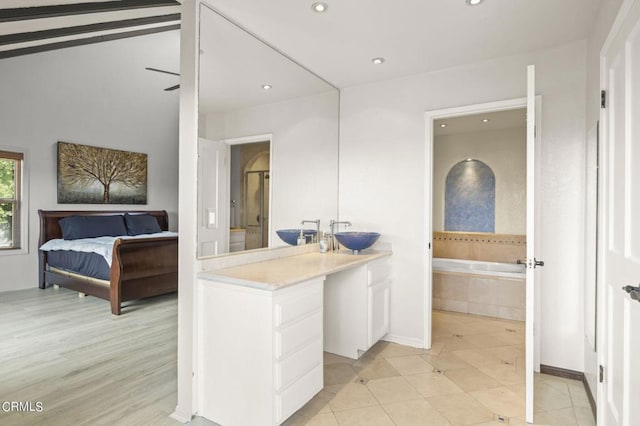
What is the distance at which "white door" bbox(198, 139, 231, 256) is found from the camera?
2.14 meters

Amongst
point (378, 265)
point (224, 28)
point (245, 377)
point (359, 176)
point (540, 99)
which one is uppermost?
point (224, 28)

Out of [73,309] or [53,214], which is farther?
[53,214]

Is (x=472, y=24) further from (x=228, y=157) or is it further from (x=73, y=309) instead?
(x=73, y=309)

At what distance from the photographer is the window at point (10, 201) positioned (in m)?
5.01

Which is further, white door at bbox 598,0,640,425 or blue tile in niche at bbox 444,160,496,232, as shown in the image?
blue tile in niche at bbox 444,160,496,232

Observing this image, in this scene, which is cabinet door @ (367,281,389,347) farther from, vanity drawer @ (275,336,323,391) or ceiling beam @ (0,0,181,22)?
ceiling beam @ (0,0,181,22)

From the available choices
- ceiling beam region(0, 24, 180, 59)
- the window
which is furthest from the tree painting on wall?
ceiling beam region(0, 24, 180, 59)

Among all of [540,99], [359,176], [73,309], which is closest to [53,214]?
[73,309]

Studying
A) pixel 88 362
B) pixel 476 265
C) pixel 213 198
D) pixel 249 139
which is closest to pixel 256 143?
pixel 249 139

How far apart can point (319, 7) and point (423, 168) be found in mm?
1615

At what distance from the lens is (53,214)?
5.36 meters

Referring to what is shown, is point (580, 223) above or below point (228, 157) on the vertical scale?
below

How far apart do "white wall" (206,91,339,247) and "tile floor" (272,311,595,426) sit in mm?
1211

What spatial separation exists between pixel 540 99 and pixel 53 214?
6.41m
